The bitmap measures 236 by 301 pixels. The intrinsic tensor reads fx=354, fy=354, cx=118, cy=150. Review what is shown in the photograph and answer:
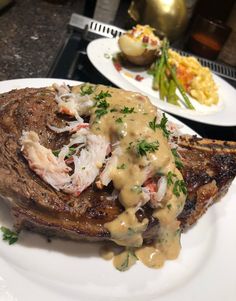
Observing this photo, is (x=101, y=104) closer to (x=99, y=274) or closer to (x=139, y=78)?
(x=99, y=274)

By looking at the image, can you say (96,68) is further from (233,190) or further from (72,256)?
(72,256)

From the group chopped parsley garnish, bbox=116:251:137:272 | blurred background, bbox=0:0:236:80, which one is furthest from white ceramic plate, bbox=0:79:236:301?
blurred background, bbox=0:0:236:80

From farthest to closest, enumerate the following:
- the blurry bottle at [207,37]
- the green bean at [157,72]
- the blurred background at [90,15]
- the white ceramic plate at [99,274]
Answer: the blurry bottle at [207,37]
the green bean at [157,72]
the blurred background at [90,15]
the white ceramic plate at [99,274]

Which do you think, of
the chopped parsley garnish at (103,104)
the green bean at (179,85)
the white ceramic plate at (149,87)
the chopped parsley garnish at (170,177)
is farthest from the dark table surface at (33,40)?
the chopped parsley garnish at (170,177)

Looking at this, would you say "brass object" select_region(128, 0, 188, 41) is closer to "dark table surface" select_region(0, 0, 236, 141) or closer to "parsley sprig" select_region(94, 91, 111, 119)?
"dark table surface" select_region(0, 0, 236, 141)

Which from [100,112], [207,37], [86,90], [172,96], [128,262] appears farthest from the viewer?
[207,37]

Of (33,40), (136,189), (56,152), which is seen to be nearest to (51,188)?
(56,152)

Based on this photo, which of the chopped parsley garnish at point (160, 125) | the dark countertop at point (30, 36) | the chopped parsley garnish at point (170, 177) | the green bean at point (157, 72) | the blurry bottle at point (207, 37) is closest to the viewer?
the chopped parsley garnish at point (170, 177)

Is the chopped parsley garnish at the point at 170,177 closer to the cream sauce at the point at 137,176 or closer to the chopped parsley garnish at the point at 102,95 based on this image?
the cream sauce at the point at 137,176
